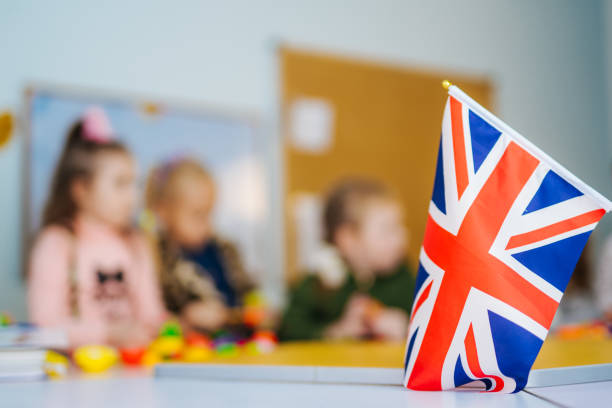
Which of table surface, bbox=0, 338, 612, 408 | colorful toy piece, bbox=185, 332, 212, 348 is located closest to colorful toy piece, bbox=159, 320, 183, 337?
colorful toy piece, bbox=185, 332, 212, 348

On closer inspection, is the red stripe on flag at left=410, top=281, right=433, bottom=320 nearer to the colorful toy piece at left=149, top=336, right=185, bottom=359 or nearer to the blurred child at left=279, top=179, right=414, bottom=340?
the colorful toy piece at left=149, top=336, right=185, bottom=359

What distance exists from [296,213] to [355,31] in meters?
0.77

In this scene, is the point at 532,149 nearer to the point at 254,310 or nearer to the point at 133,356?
the point at 133,356

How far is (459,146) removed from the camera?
562 millimetres

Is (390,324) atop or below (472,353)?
below

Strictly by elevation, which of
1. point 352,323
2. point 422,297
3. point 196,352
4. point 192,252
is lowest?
point 352,323

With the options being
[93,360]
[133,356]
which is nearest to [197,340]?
[133,356]

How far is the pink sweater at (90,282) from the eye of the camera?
1.42 meters

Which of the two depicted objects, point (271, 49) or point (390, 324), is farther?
point (271, 49)

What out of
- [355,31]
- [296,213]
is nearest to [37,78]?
[296,213]

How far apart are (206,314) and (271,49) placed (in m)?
0.97

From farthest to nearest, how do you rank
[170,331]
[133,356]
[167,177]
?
1. [167,177]
2. [170,331]
3. [133,356]

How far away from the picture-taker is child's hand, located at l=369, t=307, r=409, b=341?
65.9 inches

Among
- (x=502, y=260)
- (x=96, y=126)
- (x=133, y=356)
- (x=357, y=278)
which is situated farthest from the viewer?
(x=357, y=278)
